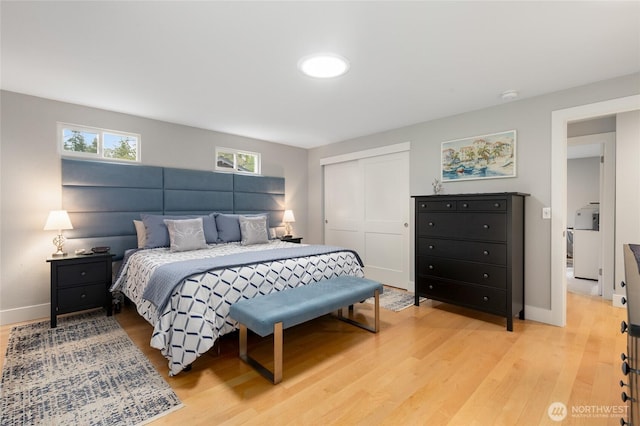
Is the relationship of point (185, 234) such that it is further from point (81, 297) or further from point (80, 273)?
point (81, 297)

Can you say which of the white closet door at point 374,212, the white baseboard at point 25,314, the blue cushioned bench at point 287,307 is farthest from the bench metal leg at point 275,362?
the white closet door at point 374,212

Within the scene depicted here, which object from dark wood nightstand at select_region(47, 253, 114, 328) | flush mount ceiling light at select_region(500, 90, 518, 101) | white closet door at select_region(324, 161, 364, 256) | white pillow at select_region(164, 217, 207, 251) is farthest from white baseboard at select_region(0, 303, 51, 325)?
flush mount ceiling light at select_region(500, 90, 518, 101)

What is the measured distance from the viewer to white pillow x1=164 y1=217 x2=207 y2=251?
10.8ft

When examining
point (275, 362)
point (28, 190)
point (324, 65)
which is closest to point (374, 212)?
point (324, 65)

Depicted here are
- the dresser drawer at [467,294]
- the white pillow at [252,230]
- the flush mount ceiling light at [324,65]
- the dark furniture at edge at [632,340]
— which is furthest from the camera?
the white pillow at [252,230]

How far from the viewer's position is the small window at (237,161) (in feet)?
14.8

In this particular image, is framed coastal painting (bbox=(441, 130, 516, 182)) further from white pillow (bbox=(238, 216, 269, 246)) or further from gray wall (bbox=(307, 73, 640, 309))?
white pillow (bbox=(238, 216, 269, 246))

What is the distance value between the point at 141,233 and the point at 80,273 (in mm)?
697

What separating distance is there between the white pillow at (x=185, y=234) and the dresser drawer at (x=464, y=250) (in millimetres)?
2635

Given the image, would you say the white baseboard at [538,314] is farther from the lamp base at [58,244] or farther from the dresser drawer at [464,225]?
the lamp base at [58,244]

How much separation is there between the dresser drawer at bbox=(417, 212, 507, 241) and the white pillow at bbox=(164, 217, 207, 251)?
104 inches

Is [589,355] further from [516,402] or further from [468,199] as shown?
[468,199]

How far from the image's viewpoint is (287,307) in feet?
7.14

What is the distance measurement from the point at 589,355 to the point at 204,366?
3.04m
